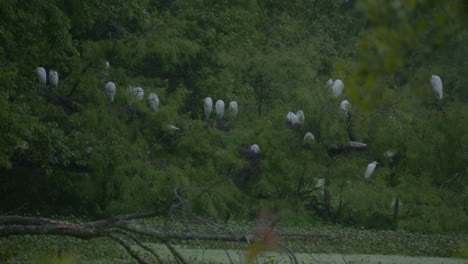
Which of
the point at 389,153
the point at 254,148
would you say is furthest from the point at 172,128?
the point at 389,153

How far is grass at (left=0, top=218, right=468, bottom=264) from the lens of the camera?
7.54 m

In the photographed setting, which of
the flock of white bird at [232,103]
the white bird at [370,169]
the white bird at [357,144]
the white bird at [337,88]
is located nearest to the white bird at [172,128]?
the flock of white bird at [232,103]

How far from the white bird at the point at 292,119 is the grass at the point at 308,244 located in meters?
1.98

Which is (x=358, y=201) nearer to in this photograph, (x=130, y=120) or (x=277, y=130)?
(x=277, y=130)

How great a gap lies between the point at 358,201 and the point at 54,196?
5.26m

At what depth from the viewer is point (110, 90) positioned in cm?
1175

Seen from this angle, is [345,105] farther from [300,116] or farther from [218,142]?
[218,142]

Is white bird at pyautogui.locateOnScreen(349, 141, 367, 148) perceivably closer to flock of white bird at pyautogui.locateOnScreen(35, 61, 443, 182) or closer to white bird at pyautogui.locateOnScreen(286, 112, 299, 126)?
flock of white bird at pyautogui.locateOnScreen(35, 61, 443, 182)

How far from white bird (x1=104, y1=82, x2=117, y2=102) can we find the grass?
7.70 feet

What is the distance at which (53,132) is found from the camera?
8430 mm

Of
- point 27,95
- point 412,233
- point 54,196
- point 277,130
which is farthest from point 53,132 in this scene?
point 412,233

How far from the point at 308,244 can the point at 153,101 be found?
399 centimetres

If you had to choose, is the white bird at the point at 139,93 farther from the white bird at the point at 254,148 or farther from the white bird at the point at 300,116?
the white bird at the point at 300,116

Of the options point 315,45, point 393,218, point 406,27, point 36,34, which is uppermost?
point 406,27
